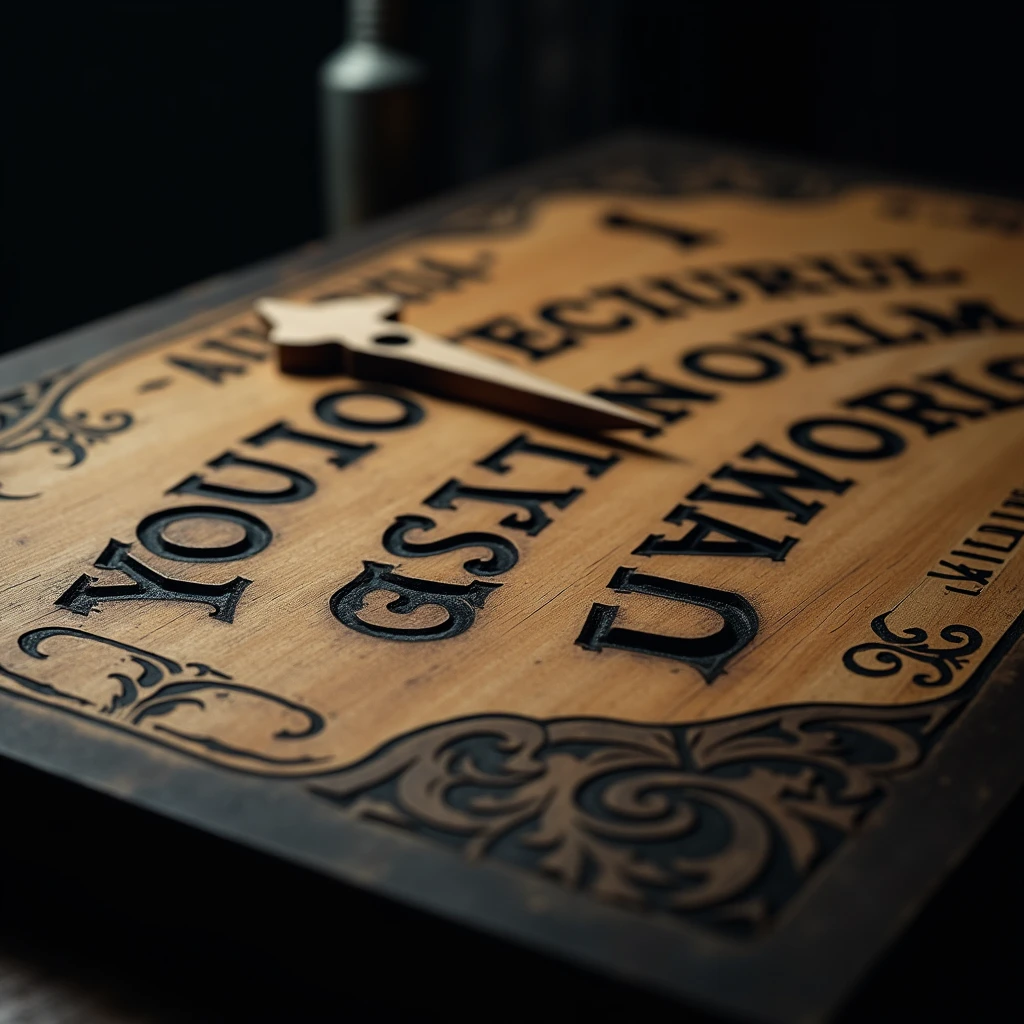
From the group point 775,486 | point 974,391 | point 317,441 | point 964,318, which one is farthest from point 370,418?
point 964,318

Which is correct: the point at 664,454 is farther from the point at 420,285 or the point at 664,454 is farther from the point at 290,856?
the point at 290,856

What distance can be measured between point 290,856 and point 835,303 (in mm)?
1112

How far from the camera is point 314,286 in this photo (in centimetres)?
175

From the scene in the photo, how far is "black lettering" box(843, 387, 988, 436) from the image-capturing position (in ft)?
4.82

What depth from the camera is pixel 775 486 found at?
1328 millimetres

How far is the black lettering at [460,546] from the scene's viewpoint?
1184 millimetres

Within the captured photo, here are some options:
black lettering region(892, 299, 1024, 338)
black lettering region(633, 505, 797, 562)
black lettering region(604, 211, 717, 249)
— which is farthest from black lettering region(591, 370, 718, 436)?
black lettering region(604, 211, 717, 249)

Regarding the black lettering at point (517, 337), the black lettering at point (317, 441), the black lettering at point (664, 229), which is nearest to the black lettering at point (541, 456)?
the black lettering at point (317, 441)

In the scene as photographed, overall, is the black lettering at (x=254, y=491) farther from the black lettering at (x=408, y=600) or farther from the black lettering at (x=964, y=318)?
the black lettering at (x=964, y=318)

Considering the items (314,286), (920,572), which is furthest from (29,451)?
(920,572)

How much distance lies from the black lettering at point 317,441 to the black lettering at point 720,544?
0.29 m

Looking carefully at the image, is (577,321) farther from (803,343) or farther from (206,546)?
(206,546)

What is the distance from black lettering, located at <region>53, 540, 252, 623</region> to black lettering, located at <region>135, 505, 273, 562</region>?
0.03 metres

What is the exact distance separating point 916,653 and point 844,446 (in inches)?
14.8
